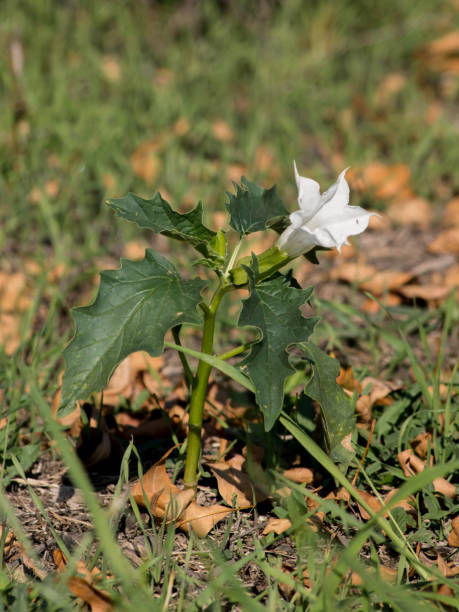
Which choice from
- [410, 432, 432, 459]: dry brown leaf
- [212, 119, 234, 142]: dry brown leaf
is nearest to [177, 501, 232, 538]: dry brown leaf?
[410, 432, 432, 459]: dry brown leaf

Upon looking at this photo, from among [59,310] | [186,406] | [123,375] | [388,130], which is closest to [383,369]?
[186,406]

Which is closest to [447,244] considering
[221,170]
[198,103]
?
[221,170]

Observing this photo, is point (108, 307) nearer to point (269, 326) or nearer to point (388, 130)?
point (269, 326)

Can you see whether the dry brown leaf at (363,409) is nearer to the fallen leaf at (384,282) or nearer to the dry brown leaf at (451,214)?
the fallen leaf at (384,282)

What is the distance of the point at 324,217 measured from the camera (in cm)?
116

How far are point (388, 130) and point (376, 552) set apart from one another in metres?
2.39

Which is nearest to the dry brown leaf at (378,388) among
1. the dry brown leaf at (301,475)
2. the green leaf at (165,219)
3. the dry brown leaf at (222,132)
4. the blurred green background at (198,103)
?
the dry brown leaf at (301,475)

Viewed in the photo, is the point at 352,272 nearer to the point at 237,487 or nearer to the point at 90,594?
the point at 237,487

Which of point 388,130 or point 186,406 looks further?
point 388,130

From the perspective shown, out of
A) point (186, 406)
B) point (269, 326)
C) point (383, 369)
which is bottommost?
point (383, 369)

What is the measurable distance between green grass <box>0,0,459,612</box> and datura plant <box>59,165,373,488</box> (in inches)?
4.5

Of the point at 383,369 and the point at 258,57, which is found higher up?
the point at 258,57

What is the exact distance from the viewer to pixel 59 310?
7.10ft

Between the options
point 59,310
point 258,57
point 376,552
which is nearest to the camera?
point 376,552
